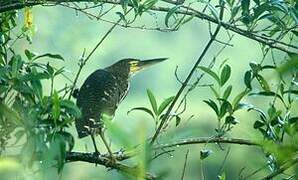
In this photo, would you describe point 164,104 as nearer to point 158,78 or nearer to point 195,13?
point 195,13

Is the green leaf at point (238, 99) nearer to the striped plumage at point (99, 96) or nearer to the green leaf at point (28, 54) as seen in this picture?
the striped plumage at point (99, 96)

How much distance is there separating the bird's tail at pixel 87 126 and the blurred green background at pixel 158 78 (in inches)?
2.2

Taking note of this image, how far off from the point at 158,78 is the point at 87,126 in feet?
13.2

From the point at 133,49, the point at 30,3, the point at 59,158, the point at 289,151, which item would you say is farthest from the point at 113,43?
the point at 289,151

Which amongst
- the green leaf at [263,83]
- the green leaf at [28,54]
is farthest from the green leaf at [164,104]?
the green leaf at [28,54]

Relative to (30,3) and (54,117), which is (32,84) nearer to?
(54,117)

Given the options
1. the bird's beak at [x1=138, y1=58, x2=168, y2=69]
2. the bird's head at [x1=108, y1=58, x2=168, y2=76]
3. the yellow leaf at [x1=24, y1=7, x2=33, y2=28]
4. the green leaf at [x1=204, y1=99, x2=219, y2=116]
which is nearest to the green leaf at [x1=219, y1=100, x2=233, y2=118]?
the green leaf at [x1=204, y1=99, x2=219, y2=116]

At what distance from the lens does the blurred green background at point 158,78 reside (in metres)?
0.84

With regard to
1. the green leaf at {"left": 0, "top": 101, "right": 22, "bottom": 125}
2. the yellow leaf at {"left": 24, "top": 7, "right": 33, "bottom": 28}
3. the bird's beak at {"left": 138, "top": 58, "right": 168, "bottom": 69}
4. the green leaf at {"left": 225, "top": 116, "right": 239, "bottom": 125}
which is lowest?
the green leaf at {"left": 0, "top": 101, "right": 22, "bottom": 125}

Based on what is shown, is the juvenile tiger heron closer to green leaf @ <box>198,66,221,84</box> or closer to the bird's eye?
the bird's eye

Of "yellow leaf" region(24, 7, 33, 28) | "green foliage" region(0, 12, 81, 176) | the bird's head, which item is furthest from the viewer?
the bird's head

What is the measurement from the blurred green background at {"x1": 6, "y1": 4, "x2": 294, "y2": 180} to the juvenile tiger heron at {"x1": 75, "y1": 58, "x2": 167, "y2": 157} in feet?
0.17

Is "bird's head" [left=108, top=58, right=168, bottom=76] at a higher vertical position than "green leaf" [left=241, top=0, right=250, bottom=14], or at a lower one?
higher

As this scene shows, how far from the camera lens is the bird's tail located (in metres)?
1.79
